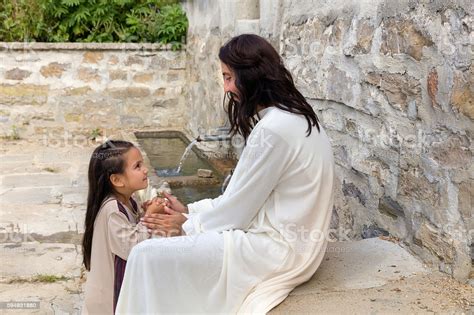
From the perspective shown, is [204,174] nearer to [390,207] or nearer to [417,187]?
[390,207]

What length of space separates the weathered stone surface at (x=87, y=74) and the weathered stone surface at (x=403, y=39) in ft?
17.9

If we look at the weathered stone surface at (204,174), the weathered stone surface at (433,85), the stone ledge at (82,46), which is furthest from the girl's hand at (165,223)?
the stone ledge at (82,46)

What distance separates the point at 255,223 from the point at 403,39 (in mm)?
962

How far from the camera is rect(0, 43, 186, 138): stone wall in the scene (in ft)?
24.1

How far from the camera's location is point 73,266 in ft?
11.3

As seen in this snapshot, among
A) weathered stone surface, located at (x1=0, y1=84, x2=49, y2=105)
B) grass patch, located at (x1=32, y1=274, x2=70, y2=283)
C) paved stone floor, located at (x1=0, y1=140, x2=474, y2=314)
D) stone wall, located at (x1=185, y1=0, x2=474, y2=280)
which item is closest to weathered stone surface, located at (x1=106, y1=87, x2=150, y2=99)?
weathered stone surface, located at (x1=0, y1=84, x2=49, y2=105)

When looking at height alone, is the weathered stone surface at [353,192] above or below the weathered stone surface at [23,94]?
above

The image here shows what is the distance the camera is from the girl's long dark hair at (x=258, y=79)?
2021 millimetres

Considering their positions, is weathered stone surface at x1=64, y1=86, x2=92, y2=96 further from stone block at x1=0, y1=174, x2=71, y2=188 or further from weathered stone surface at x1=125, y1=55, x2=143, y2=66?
stone block at x1=0, y1=174, x2=71, y2=188

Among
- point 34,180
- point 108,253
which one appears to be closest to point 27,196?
point 34,180

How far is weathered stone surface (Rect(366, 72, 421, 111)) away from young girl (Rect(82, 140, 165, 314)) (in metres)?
1.00

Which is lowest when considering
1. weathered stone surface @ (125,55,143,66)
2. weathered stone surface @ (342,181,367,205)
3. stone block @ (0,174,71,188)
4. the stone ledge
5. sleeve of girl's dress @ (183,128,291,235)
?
stone block @ (0,174,71,188)

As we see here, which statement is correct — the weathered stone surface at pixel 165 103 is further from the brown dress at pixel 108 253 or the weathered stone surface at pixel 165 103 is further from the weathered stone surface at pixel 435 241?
the weathered stone surface at pixel 435 241

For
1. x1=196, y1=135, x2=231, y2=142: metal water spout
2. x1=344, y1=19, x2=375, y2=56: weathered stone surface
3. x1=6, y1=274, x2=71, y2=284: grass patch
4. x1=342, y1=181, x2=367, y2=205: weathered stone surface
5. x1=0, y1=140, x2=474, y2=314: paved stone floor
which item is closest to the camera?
x1=0, y1=140, x2=474, y2=314: paved stone floor
